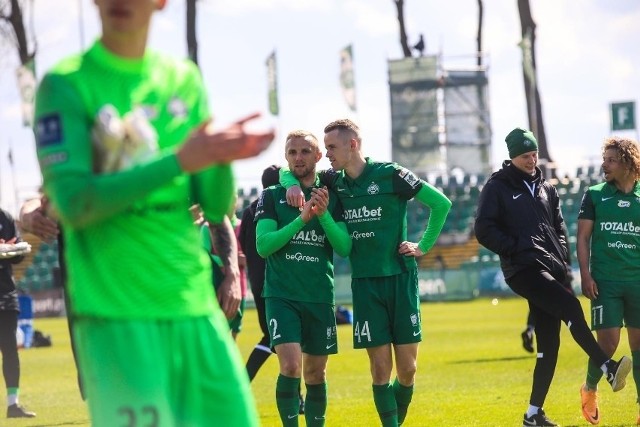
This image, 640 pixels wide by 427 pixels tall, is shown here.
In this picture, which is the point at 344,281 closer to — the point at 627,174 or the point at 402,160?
the point at 402,160

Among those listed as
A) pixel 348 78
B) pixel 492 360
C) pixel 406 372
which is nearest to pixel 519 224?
pixel 406 372

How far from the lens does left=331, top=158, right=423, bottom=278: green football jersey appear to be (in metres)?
9.73

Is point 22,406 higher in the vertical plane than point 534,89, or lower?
lower

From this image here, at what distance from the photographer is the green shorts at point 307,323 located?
9.70 meters

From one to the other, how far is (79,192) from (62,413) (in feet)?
34.5

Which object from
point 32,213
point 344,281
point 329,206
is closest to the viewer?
point 32,213

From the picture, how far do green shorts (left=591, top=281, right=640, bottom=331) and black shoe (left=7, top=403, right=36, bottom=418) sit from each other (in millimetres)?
6179

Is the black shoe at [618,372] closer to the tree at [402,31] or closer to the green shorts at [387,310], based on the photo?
the green shorts at [387,310]

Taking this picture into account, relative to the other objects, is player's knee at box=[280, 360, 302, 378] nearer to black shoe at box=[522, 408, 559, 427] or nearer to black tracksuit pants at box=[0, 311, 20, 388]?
black shoe at box=[522, 408, 559, 427]

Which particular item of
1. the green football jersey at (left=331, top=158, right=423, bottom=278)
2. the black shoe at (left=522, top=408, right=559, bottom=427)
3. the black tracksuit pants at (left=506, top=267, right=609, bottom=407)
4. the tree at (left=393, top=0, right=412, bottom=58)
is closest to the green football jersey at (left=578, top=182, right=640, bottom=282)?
the black tracksuit pants at (left=506, top=267, right=609, bottom=407)

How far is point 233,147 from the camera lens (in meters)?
4.24

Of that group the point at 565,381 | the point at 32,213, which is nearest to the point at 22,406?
the point at 565,381

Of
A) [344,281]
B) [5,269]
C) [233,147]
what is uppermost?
[233,147]

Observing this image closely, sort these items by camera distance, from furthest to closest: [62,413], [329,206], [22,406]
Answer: [22,406] → [62,413] → [329,206]
